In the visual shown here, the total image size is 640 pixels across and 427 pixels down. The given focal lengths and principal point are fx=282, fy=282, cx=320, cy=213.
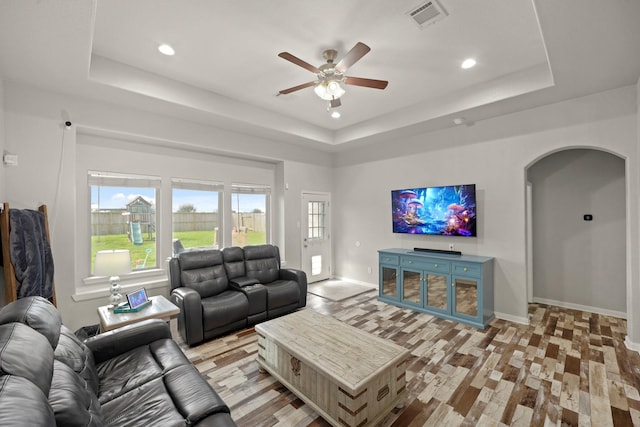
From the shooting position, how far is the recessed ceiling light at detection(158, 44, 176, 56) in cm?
278

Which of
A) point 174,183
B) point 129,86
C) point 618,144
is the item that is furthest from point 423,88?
point 174,183

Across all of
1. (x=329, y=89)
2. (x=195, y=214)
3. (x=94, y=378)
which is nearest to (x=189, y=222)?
(x=195, y=214)

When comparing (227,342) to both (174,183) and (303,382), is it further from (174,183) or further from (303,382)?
(174,183)

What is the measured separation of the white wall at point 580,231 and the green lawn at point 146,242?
16.3ft

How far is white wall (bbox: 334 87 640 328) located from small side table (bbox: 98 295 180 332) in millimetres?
3766

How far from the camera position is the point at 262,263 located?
14.6 ft

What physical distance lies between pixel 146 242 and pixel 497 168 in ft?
16.9

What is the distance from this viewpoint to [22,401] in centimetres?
96

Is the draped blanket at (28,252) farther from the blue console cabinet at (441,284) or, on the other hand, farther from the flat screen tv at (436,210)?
the flat screen tv at (436,210)

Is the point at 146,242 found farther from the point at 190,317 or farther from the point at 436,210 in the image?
the point at 436,210

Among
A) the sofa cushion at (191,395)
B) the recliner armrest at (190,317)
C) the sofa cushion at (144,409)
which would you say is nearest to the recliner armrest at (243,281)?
the recliner armrest at (190,317)

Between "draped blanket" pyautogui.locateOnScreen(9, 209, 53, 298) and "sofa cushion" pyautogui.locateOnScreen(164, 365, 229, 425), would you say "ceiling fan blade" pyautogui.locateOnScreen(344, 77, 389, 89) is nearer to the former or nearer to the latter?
"sofa cushion" pyautogui.locateOnScreen(164, 365, 229, 425)

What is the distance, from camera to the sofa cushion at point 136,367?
183cm

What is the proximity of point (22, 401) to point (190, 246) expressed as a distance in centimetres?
365
